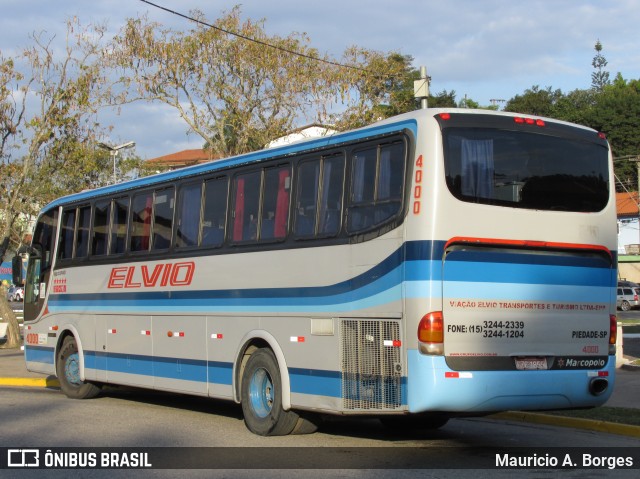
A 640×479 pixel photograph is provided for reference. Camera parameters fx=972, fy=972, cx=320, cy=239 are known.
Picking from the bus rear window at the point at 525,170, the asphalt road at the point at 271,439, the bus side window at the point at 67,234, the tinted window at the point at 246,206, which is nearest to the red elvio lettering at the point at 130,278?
the asphalt road at the point at 271,439

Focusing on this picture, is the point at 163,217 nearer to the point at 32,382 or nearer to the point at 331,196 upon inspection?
the point at 331,196

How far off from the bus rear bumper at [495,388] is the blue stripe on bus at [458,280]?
77cm

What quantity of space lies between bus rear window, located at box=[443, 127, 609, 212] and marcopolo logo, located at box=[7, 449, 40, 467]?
5118mm

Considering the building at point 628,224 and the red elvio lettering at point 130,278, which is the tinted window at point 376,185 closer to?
the red elvio lettering at point 130,278

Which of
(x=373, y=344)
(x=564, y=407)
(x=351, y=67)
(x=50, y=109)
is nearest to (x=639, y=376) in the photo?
(x=564, y=407)

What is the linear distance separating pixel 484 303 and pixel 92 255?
8.68 metres

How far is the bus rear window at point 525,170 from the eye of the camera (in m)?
9.98

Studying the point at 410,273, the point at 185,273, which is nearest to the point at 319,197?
the point at 410,273

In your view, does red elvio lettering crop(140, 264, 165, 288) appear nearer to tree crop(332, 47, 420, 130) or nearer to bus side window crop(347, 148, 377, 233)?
bus side window crop(347, 148, 377, 233)

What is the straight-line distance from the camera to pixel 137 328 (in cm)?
1520

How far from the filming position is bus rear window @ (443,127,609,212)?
32.7ft

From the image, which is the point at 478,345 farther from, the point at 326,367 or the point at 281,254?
the point at 281,254

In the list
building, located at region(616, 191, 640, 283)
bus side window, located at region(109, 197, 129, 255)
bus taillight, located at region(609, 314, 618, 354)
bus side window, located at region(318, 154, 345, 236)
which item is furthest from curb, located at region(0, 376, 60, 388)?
building, located at region(616, 191, 640, 283)

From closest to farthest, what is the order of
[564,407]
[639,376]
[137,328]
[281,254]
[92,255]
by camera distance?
[564,407] → [281,254] → [137,328] → [92,255] → [639,376]
